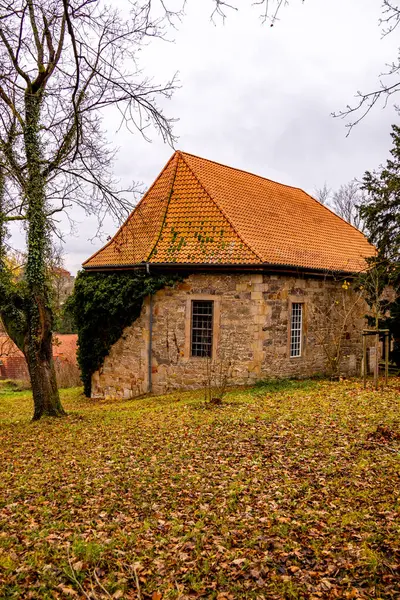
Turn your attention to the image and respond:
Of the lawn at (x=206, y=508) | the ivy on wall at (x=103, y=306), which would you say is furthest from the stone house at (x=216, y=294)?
the lawn at (x=206, y=508)

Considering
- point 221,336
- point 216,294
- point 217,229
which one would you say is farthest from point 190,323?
point 217,229

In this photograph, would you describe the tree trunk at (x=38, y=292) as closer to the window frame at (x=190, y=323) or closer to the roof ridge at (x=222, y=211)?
the window frame at (x=190, y=323)

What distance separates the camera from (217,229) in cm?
1530

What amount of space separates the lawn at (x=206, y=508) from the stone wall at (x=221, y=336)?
165 inches

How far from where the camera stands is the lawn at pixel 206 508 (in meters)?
4.23

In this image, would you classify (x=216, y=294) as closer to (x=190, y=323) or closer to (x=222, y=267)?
(x=222, y=267)

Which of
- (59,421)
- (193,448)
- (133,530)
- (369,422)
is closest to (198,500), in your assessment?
(133,530)

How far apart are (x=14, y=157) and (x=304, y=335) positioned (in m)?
9.98

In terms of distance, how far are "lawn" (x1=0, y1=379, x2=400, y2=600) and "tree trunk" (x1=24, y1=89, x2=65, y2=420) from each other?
1.32m

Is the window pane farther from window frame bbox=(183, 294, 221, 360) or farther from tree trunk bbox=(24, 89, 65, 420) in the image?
tree trunk bbox=(24, 89, 65, 420)

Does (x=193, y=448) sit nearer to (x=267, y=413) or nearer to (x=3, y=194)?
(x=267, y=413)

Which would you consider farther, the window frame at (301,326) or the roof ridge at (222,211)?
the window frame at (301,326)

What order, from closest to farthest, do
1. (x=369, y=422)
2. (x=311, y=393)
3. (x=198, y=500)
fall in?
1. (x=198, y=500)
2. (x=369, y=422)
3. (x=311, y=393)

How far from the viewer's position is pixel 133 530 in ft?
16.9
